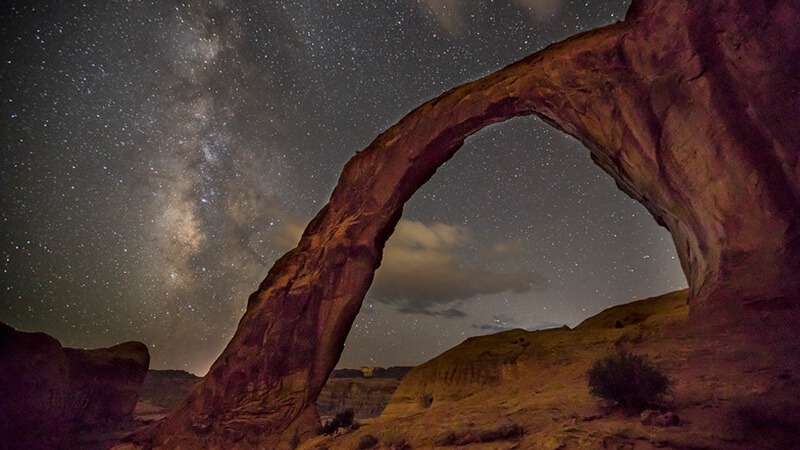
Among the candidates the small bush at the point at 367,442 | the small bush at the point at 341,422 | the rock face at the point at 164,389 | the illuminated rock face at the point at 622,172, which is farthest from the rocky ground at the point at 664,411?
the rock face at the point at 164,389

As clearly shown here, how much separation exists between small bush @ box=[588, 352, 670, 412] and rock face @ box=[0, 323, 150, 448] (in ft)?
82.5

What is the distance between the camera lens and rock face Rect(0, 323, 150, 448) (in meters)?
19.9

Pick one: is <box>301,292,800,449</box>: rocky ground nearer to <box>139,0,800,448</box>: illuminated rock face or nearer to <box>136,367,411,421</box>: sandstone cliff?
<box>139,0,800,448</box>: illuminated rock face

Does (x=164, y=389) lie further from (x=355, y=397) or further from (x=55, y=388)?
(x=55, y=388)

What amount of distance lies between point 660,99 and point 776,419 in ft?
29.5

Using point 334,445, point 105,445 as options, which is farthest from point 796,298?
point 105,445

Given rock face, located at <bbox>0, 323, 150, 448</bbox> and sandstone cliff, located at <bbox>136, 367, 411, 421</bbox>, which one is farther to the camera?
sandstone cliff, located at <bbox>136, 367, 411, 421</bbox>

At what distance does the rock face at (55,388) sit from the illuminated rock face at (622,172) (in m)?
10.2

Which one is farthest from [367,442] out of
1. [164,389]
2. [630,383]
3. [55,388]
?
[164,389]

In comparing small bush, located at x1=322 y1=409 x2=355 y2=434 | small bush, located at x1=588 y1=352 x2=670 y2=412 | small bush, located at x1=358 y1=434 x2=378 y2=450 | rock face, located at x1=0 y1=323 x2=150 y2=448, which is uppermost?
rock face, located at x1=0 y1=323 x2=150 y2=448

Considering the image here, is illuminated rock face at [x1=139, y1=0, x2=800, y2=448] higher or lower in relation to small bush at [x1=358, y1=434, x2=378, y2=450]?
higher

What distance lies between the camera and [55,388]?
72.9ft

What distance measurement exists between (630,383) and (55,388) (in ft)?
90.8

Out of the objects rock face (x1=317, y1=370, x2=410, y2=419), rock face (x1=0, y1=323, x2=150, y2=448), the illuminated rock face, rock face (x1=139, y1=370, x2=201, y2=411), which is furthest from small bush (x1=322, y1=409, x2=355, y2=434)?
rock face (x1=139, y1=370, x2=201, y2=411)
